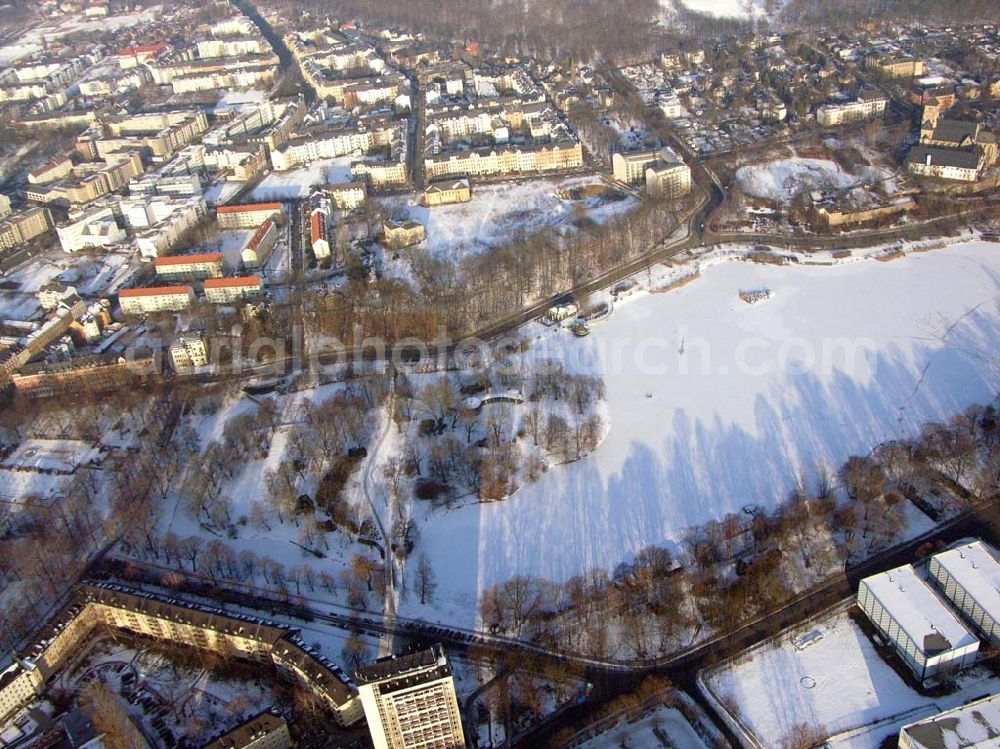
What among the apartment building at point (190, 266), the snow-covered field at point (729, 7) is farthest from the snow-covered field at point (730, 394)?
the snow-covered field at point (729, 7)

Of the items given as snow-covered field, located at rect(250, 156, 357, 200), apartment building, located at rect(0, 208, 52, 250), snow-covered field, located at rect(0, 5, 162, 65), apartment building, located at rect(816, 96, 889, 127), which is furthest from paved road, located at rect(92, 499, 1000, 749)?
snow-covered field, located at rect(0, 5, 162, 65)

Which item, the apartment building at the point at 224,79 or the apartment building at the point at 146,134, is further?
the apartment building at the point at 224,79

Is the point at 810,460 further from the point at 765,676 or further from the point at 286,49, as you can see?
the point at 286,49

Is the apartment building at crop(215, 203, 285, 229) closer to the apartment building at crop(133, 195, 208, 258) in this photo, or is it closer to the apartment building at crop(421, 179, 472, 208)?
the apartment building at crop(133, 195, 208, 258)

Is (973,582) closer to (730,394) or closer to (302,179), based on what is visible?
(730,394)

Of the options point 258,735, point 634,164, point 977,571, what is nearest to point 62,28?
point 634,164

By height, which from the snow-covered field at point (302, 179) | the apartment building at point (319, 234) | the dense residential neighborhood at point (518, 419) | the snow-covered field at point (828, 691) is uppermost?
the apartment building at point (319, 234)

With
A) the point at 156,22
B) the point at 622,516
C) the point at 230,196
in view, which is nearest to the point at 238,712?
the point at 622,516

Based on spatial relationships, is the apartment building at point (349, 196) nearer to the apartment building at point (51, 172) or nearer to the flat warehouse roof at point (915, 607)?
the apartment building at point (51, 172)

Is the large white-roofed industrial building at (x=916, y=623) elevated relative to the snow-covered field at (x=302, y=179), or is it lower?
lower
